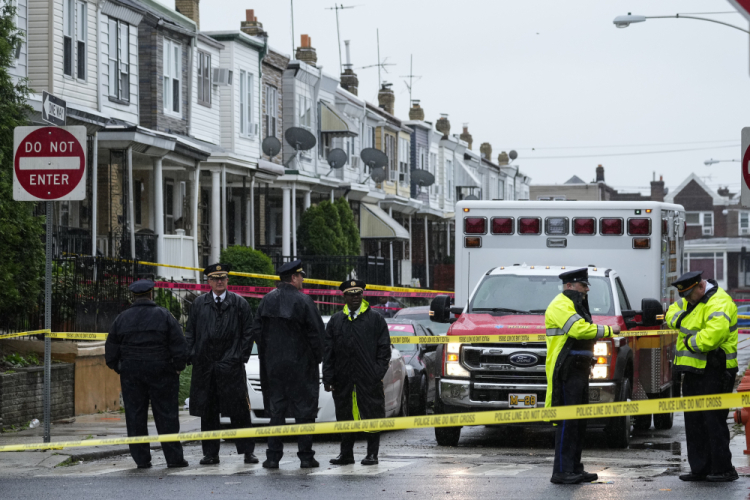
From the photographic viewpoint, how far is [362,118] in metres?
43.8

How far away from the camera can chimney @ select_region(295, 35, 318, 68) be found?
4200cm

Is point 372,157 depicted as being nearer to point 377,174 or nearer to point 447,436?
point 377,174

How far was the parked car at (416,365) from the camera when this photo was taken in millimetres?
15484

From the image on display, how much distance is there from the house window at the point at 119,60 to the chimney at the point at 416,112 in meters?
32.0

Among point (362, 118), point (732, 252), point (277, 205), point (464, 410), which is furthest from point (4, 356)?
point (732, 252)

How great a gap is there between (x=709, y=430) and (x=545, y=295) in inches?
151

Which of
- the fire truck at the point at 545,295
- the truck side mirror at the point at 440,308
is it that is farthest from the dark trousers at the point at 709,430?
the truck side mirror at the point at 440,308

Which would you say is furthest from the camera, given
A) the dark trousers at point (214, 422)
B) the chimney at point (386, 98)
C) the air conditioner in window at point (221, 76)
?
the chimney at point (386, 98)

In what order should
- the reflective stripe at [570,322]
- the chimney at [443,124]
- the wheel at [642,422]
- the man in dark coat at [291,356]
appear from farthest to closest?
the chimney at [443,124] < the wheel at [642,422] < the man in dark coat at [291,356] < the reflective stripe at [570,322]

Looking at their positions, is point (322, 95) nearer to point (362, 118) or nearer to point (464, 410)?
point (362, 118)

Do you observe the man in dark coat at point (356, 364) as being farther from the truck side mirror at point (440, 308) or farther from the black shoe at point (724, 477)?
the black shoe at point (724, 477)

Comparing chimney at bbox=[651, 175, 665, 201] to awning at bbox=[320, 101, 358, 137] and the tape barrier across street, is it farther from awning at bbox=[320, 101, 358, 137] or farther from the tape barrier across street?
the tape barrier across street

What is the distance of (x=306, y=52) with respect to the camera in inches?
1660

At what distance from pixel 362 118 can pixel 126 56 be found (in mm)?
19120
